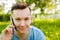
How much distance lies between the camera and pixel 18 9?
2.48 metres

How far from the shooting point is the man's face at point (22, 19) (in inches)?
95.8

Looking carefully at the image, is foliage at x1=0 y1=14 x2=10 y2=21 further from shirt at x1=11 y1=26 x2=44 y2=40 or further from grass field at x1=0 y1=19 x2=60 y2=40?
shirt at x1=11 y1=26 x2=44 y2=40

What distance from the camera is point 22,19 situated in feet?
7.97

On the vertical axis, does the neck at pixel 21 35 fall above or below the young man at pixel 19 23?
below

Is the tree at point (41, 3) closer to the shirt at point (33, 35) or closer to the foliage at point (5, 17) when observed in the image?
the foliage at point (5, 17)

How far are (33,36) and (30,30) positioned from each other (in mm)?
69

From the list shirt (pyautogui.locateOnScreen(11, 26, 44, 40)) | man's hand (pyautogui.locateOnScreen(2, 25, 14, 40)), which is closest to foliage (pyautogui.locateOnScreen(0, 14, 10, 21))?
shirt (pyautogui.locateOnScreen(11, 26, 44, 40))

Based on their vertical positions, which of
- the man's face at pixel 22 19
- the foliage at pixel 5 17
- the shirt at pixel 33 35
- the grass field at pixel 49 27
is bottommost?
the foliage at pixel 5 17

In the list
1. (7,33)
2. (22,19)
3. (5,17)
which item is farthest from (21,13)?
(5,17)

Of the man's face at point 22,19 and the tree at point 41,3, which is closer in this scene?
the man's face at point 22,19

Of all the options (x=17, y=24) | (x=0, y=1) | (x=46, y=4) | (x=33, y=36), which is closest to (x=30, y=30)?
(x=33, y=36)

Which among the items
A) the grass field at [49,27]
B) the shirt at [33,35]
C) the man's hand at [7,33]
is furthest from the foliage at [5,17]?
the man's hand at [7,33]

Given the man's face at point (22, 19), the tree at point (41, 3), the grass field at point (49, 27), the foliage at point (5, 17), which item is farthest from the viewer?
the tree at point (41, 3)

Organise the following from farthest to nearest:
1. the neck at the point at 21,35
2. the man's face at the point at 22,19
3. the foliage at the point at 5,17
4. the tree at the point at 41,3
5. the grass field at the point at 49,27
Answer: the tree at the point at 41,3
the foliage at the point at 5,17
the grass field at the point at 49,27
the neck at the point at 21,35
the man's face at the point at 22,19
